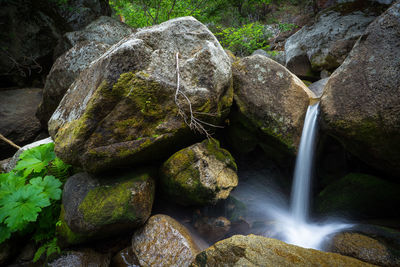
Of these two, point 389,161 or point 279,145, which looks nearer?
point 389,161

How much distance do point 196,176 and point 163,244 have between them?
3.66ft

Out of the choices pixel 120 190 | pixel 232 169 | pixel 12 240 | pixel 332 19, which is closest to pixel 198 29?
pixel 232 169

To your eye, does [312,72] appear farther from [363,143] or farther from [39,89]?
[39,89]

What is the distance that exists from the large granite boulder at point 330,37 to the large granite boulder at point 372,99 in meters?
3.12

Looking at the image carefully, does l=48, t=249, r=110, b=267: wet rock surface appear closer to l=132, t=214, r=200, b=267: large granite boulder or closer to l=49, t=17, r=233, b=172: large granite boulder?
l=132, t=214, r=200, b=267: large granite boulder

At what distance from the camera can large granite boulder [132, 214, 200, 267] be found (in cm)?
274

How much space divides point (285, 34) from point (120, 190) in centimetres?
1438

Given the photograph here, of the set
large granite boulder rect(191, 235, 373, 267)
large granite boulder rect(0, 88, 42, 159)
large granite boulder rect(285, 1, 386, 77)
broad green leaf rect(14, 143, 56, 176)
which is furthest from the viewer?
large granite boulder rect(0, 88, 42, 159)

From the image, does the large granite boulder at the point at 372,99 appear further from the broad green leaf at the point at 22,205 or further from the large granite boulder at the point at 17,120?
the large granite boulder at the point at 17,120

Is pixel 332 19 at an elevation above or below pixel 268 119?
above

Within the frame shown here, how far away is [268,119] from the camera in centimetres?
380

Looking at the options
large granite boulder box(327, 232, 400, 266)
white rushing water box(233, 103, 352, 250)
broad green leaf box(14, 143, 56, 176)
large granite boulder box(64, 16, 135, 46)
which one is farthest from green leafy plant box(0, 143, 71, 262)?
large granite boulder box(64, 16, 135, 46)

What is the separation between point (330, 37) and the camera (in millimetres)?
6207

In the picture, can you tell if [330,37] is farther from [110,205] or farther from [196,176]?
[110,205]
